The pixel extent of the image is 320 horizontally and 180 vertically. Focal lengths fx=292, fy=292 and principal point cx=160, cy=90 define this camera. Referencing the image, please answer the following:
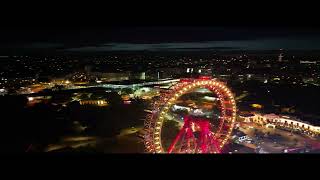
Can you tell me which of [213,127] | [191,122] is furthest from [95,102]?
[191,122]

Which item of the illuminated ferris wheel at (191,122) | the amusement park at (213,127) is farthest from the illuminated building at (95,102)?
the illuminated ferris wheel at (191,122)

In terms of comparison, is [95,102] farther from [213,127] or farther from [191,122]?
[191,122]

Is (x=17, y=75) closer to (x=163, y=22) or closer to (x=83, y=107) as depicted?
(x=83, y=107)

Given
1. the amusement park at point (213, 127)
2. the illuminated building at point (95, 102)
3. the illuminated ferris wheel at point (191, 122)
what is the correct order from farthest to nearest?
the illuminated building at point (95, 102) < the amusement park at point (213, 127) < the illuminated ferris wheel at point (191, 122)

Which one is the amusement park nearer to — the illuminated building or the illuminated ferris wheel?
the illuminated ferris wheel

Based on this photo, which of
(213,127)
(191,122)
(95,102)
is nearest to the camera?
(191,122)

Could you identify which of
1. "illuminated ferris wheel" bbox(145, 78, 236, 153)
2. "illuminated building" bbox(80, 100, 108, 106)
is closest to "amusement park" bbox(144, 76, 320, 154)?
"illuminated ferris wheel" bbox(145, 78, 236, 153)

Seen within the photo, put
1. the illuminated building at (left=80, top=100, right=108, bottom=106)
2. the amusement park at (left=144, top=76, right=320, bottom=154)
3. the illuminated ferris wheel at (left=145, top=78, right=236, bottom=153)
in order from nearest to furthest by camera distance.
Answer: the illuminated ferris wheel at (left=145, top=78, right=236, bottom=153)
the amusement park at (left=144, top=76, right=320, bottom=154)
the illuminated building at (left=80, top=100, right=108, bottom=106)

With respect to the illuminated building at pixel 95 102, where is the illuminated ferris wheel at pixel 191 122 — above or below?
above

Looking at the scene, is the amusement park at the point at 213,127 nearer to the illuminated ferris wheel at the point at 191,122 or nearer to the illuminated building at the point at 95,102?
the illuminated ferris wheel at the point at 191,122

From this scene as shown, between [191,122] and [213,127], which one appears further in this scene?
[213,127]

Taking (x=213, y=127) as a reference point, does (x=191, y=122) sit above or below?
above
